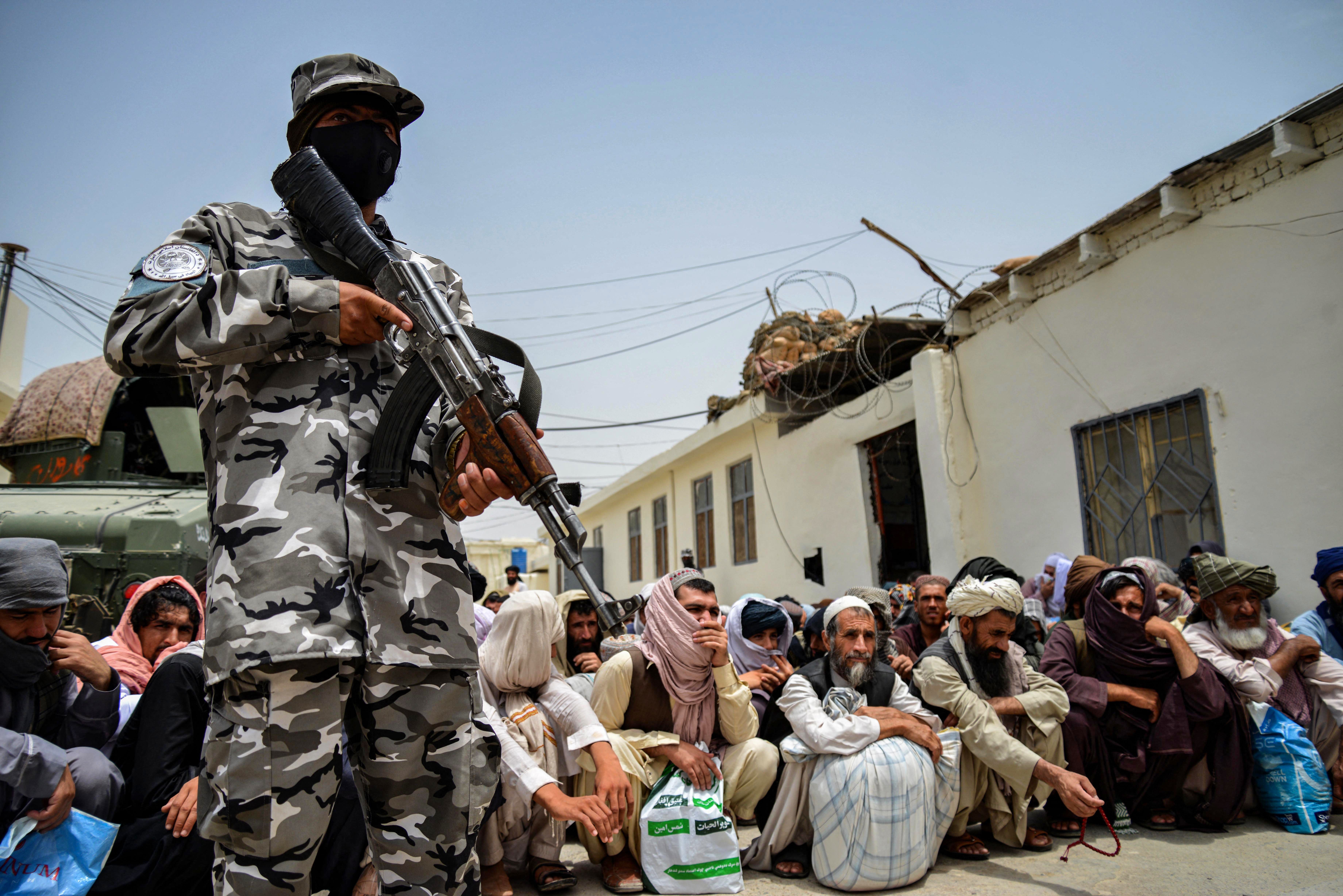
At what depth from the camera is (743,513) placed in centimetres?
1399

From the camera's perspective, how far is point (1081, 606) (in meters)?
5.41

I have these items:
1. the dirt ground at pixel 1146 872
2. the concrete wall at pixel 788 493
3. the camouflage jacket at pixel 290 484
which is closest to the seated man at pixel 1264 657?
the dirt ground at pixel 1146 872

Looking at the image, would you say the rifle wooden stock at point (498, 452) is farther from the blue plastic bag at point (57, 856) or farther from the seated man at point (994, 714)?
the seated man at point (994, 714)

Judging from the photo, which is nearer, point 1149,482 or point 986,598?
point 986,598

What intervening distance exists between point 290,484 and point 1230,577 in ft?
15.4

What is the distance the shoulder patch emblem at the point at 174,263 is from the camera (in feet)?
4.96

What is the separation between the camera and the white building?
5516mm

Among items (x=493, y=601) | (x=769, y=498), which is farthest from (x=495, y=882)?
(x=769, y=498)

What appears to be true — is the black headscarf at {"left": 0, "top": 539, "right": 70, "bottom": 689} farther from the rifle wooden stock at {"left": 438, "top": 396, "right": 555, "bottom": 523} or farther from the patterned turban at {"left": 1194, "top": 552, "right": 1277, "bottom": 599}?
the patterned turban at {"left": 1194, "top": 552, "right": 1277, "bottom": 599}

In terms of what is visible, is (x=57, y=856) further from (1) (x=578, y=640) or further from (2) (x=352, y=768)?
(1) (x=578, y=640)

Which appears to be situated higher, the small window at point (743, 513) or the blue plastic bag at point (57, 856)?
the small window at point (743, 513)

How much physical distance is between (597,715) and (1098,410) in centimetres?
521

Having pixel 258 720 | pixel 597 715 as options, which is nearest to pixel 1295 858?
Answer: pixel 597 715

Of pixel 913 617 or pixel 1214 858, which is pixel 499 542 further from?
pixel 1214 858
